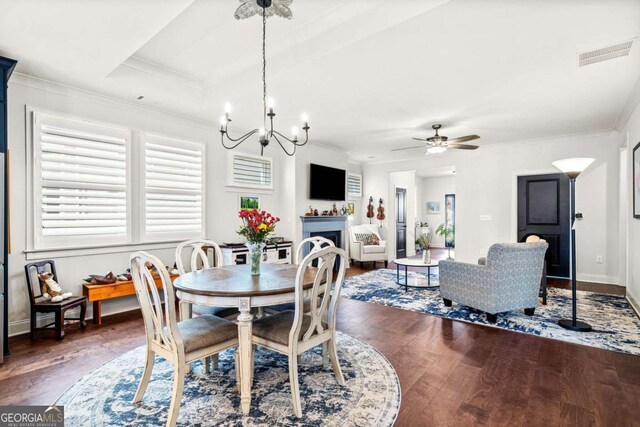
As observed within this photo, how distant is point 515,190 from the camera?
633cm

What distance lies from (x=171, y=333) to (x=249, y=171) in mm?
A: 3975

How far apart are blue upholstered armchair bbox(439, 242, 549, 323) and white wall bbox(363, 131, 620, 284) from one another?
2.93m

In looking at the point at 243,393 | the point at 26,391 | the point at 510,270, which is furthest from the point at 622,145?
the point at 26,391

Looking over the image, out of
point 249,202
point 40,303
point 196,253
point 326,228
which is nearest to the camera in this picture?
point 196,253

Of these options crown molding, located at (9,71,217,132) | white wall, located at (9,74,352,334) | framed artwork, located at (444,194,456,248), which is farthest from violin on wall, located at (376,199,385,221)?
crown molding, located at (9,71,217,132)

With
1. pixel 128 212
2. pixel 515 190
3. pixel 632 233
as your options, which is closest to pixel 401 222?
pixel 515 190

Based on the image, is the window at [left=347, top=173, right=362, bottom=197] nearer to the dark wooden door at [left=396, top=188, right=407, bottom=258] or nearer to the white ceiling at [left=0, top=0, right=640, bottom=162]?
the dark wooden door at [left=396, top=188, right=407, bottom=258]

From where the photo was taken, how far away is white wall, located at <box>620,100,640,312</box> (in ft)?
12.9

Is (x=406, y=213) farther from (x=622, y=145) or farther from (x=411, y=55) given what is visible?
(x=411, y=55)

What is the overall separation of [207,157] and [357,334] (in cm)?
336

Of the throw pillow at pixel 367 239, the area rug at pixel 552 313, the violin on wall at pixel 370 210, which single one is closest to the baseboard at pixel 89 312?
the area rug at pixel 552 313

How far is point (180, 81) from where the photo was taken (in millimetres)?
3750

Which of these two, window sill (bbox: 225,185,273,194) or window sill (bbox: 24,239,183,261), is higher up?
window sill (bbox: 225,185,273,194)

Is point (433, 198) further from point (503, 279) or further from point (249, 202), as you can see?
point (503, 279)
